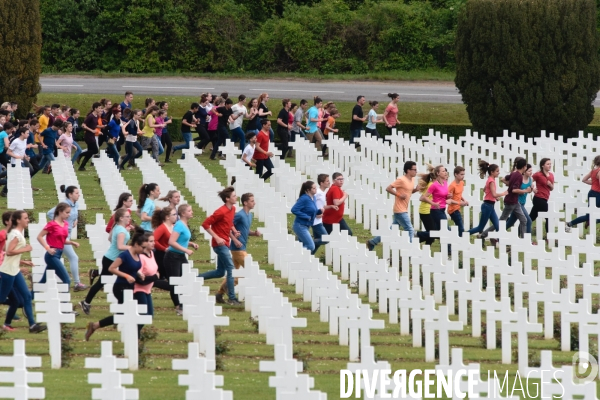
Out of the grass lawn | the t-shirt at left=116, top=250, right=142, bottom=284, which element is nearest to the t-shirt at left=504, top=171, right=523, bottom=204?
the t-shirt at left=116, top=250, right=142, bottom=284

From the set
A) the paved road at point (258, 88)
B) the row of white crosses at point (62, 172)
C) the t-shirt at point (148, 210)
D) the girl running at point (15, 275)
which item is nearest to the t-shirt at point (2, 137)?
the row of white crosses at point (62, 172)

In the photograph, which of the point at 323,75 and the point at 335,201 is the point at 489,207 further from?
the point at 323,75

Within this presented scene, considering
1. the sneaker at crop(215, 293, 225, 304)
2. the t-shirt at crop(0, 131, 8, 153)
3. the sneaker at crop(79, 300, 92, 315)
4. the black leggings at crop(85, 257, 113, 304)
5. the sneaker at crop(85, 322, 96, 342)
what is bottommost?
the sneaker at crop(215, 293, 225, 304)

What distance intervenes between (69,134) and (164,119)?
2.99 meters

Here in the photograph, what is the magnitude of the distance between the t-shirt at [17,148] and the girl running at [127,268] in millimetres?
10266

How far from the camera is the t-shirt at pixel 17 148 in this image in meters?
23.1

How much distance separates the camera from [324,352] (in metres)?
13.0

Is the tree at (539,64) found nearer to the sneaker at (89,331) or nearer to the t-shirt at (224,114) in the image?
the t-shirt at (224,114)

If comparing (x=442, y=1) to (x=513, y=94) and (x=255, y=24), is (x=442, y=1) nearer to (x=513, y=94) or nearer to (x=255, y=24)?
(x=255, y=24)

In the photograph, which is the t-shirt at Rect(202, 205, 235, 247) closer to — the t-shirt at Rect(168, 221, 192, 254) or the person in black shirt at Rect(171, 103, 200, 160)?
the t-shirt at Rect(168, 221, 192, 254)

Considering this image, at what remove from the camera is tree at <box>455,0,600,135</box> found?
29.7 m

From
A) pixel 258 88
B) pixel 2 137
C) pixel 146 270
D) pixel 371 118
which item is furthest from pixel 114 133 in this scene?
pixel 258 88

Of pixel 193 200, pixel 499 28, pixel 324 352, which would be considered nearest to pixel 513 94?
pixel 499 28

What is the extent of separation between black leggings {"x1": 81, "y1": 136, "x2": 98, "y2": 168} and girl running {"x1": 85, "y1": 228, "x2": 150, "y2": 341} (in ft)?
41.8
